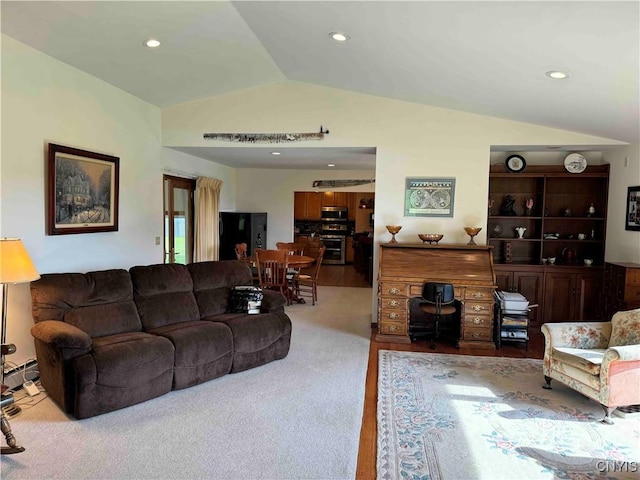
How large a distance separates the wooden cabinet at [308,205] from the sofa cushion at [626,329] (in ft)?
26.9

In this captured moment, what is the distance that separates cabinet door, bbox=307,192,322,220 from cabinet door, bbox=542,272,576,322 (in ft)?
21.7

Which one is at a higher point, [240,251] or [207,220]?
[207,220]

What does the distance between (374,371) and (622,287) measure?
2.83 metres

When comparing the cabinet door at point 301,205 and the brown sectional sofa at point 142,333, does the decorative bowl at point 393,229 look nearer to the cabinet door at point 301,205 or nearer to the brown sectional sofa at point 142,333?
the brown sectional sofa at point 142,333

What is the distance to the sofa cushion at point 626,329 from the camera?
341cm

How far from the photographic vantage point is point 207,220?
7.11 meters

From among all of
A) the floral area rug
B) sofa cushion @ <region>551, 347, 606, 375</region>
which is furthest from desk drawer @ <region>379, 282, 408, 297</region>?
sofa cushion @ <region>551, 347, 606, 375</region>

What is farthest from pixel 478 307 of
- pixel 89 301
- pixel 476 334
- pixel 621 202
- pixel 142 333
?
pixel 89 301

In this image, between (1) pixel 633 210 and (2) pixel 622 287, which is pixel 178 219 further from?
(1) pixel 633 210

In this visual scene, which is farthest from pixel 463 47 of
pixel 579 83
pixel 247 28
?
pixel 247 28

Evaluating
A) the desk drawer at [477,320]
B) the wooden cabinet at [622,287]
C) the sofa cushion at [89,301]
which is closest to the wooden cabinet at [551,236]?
the wooden cabinet at [622,287]

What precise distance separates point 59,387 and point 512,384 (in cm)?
358

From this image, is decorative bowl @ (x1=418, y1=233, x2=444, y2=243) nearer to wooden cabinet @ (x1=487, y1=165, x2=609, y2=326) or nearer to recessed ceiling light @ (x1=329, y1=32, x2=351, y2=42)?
wooden cabinet @ (x1=487, y1=165, x2=609, y2=326)

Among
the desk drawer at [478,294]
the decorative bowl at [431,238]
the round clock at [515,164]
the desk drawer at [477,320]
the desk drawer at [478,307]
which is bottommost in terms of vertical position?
the desk drawer at [477,320]
